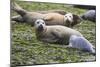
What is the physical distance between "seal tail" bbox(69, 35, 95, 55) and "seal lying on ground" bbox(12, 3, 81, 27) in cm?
19

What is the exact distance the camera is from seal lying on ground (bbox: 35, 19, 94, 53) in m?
2.42

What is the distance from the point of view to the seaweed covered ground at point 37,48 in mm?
2287

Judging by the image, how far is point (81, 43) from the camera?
2.61m

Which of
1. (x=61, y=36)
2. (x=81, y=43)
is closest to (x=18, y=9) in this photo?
(x=61, y=36)

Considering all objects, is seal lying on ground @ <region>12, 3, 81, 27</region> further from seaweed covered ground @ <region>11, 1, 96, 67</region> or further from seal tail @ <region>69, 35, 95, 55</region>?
seal tail @ <region>69, 35, 95, 55</region>

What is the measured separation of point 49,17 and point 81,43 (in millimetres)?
571

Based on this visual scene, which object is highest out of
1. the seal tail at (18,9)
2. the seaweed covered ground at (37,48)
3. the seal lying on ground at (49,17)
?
the seal tail at (18,9)

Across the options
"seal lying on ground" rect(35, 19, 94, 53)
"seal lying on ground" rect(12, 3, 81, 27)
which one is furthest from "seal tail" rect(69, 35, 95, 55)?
"seal lying on ground" rect(12, 3, 81, 27)

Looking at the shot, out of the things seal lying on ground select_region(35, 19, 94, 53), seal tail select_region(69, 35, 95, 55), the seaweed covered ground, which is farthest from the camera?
seal tail select_region(69, 35, 95, 55)

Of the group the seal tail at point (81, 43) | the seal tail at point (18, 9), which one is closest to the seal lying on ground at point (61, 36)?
the seal tail at point (81, 43)

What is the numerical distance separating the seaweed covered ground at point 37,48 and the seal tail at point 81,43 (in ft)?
0.18

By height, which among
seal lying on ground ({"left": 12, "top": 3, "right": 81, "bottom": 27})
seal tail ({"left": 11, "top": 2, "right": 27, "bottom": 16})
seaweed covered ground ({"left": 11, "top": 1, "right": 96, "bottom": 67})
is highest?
seal tail ({"left": 11, "top": 2, "right": 27, "bottom": 16})

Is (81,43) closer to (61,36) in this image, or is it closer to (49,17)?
(61,36)

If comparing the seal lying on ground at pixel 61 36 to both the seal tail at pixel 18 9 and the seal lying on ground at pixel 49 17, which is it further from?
the seal tail at pixel 18 9
